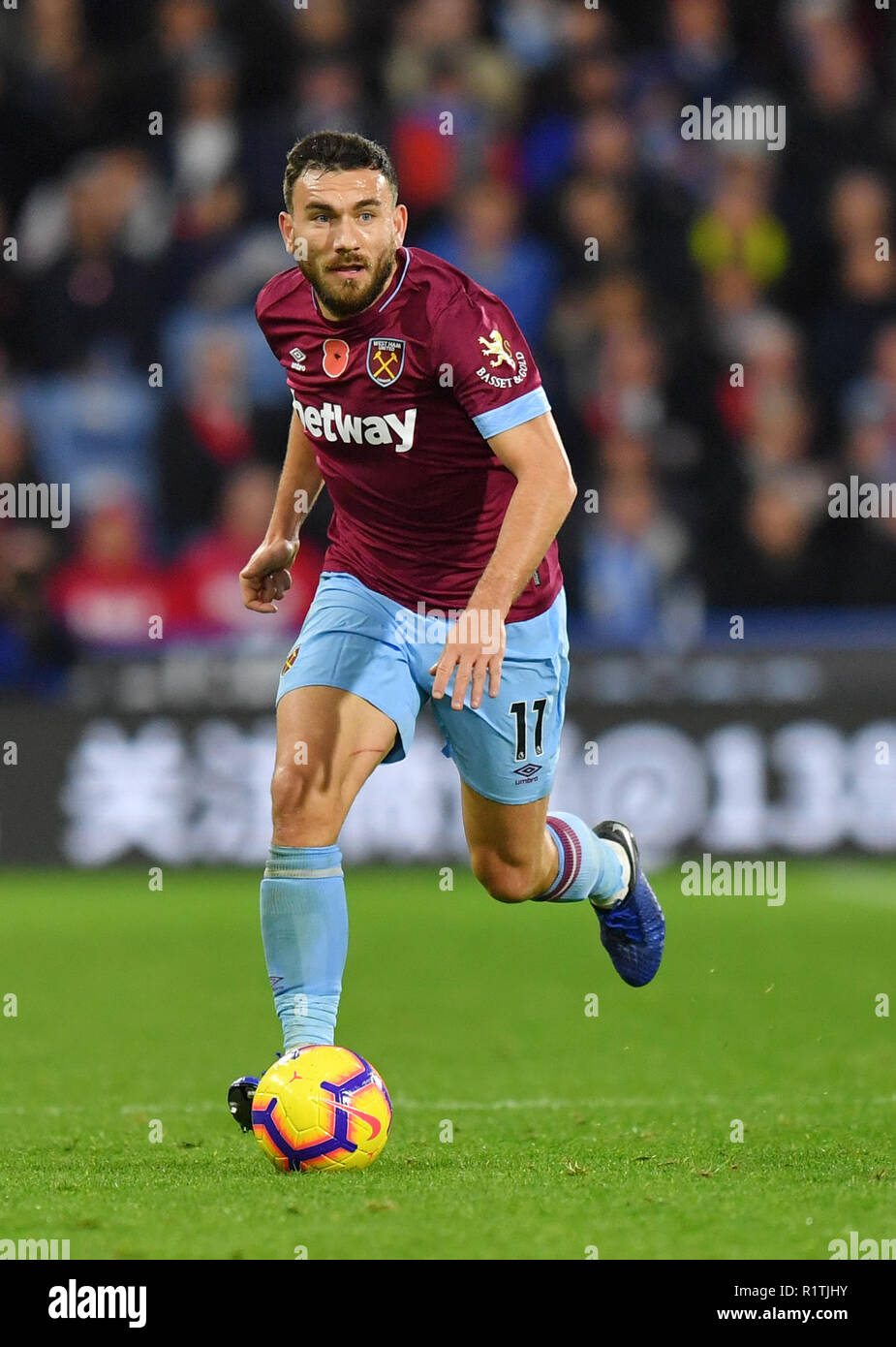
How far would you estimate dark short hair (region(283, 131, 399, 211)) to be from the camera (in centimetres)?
462

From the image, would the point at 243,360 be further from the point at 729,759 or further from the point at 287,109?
the point at 729,759

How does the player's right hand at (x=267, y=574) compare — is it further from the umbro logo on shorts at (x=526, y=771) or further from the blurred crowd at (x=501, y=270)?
the blurred crowd at (x=501, y=270)

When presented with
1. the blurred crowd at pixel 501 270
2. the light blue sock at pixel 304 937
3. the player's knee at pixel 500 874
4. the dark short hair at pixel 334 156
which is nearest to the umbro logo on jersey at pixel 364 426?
the dark short hair at pixel 334 156

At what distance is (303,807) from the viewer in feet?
15.2

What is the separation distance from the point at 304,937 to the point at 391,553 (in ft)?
3.47

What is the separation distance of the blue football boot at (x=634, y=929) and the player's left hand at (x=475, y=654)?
175cm

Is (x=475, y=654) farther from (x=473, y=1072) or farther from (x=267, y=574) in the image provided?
(x=473, y=1072)

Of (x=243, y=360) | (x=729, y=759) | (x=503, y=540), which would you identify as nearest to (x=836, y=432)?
(x=729, y=759)

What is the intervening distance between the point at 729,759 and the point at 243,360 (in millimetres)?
3872

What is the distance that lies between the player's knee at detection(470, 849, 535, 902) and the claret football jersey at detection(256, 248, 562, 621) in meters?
0.66

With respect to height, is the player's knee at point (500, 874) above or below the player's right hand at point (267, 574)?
below

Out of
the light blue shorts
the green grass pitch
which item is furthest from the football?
the light blue shorts

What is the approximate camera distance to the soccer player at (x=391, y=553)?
4.62 metres

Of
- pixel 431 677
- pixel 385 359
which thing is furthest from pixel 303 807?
pixel 385 359
